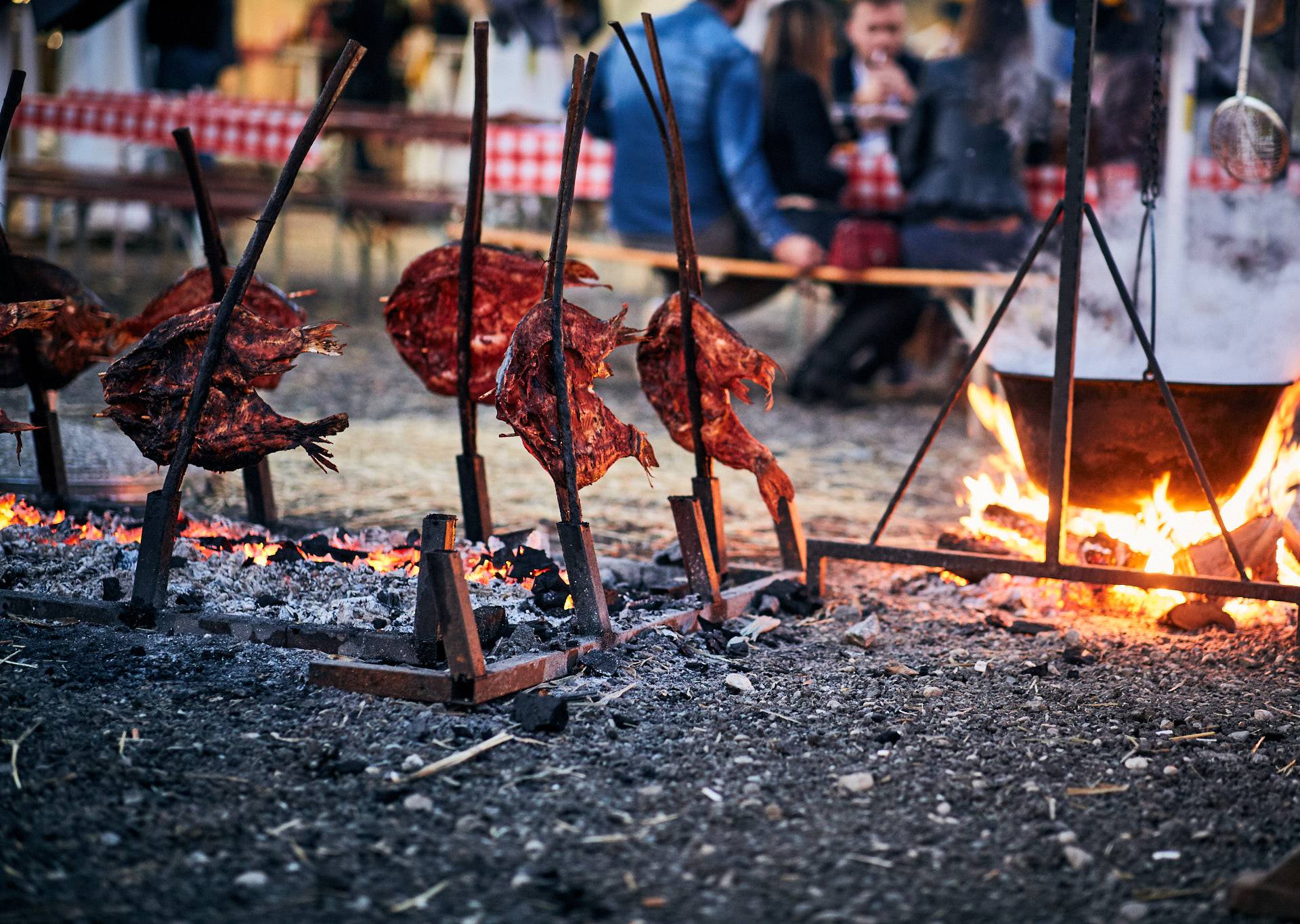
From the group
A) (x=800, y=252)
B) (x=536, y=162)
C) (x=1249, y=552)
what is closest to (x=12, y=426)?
(x=1249, y=552)

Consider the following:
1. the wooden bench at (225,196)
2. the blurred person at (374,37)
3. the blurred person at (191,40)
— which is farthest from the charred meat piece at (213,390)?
the blurred person at (374,37)

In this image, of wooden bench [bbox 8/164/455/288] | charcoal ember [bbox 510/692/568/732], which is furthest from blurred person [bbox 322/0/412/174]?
charcoal ember [bbox 510/692/568/732]

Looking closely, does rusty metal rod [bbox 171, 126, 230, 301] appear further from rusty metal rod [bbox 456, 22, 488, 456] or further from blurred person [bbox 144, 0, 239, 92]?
blurred person [bbox 144, 0, 239, 92]

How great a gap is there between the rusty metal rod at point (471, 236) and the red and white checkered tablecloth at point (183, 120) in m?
7.21

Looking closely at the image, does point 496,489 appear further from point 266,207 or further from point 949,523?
point 266,207

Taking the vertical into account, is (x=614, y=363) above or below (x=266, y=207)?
below

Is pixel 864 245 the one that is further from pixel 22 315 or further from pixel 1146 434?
pixel 22 315

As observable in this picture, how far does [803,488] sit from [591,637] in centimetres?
295

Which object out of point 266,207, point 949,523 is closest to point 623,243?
point 949,523

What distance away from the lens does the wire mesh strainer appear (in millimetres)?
5887

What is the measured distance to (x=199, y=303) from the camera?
4391 millimetres

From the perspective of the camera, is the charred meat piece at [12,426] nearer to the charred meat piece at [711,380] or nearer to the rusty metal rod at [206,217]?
the rusty metal rod at [206,217]

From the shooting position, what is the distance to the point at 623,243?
884 cm

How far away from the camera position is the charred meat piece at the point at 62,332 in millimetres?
4387
